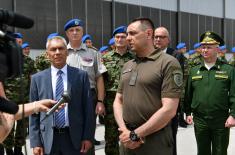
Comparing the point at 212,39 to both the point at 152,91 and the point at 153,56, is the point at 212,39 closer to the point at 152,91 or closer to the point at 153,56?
the point at 153,56

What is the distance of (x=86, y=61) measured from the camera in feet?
15.7

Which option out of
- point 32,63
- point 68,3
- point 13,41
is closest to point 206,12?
point 68,3

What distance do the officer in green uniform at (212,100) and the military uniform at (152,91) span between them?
3.82ft

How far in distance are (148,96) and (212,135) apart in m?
1.51

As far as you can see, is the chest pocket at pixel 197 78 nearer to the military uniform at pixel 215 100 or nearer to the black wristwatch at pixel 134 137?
the military uniform at pixel 215 100

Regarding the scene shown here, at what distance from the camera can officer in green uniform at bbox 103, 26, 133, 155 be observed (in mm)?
5250

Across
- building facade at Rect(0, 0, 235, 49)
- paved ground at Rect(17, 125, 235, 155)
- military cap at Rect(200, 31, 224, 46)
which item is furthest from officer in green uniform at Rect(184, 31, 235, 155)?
building facade at Rect(0, 0, 235, 49)

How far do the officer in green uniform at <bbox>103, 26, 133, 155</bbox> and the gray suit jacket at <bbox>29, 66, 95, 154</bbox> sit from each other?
154 centimetres

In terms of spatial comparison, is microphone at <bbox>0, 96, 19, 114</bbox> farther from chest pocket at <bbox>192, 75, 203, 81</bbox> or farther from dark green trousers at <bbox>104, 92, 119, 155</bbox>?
dark green trousers at <bbox>104, 92, 119, 155</bbox>

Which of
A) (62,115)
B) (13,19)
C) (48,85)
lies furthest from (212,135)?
(13,19)

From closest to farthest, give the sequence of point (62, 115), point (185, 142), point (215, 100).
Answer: point (62, 115)
point (215, 100)
point (185, 142)

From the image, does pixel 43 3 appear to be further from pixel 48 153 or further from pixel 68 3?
pixel 48 153

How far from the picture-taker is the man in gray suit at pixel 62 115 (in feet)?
11.5

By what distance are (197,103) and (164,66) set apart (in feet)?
4.64
